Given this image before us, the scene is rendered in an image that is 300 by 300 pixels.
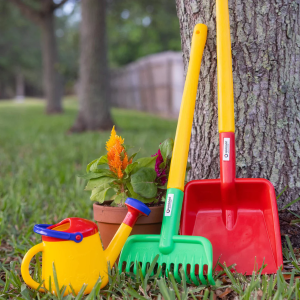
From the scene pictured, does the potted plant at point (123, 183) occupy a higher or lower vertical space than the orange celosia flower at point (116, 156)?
lower

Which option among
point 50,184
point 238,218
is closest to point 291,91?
point 238,218

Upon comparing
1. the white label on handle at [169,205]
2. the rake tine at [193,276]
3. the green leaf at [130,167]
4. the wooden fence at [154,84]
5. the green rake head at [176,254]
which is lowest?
the rake tine at [193,276]

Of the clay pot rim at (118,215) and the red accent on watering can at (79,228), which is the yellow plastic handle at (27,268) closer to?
the red accent on watering can at (79,228)

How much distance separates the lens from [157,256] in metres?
1.33

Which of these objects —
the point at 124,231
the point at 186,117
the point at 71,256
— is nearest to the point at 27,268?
the point at 71,256

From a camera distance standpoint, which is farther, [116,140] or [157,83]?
[157,83]

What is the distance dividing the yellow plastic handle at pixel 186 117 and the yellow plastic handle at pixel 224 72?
0.10 m

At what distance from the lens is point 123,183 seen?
5.06 ft

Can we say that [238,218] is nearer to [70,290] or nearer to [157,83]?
[70,290]

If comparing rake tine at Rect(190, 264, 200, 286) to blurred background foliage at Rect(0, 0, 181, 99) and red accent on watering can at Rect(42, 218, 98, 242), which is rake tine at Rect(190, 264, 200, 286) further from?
blurred background foliage at Rect(0, 0, 181, 99)

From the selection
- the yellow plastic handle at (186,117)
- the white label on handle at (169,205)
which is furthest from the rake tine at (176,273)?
the yellow plastic handle at (186,117)

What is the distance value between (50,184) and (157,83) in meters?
9.44

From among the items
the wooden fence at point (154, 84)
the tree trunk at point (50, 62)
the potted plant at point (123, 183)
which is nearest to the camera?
the potted plant at point (123, 183)

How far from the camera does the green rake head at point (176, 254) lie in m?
1.27
